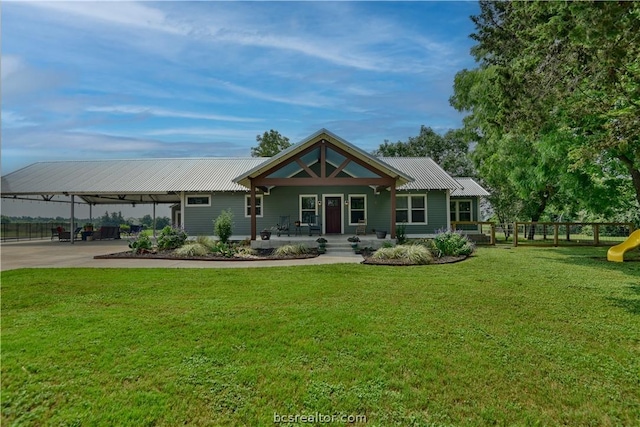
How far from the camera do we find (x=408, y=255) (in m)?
10.7

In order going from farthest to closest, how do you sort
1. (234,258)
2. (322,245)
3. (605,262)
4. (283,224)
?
(283,224)
(322,245)
(234,258)
(605,262)

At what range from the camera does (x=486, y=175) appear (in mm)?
18547

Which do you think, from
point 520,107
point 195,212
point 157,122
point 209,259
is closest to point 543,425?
point 520,107

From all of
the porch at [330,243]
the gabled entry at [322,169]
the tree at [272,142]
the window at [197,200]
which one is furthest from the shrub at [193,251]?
the tree at [272,142]

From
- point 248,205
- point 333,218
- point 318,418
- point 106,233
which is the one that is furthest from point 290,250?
point 106,233

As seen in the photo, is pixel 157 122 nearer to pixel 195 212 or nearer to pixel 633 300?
pixel 195 212

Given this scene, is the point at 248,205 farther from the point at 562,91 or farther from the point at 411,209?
the point at 562,91

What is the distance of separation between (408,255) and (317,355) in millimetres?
7643

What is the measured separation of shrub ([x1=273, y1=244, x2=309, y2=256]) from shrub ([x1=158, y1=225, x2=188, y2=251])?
412cm

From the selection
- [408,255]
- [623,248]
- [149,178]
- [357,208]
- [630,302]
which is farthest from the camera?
[149,178]

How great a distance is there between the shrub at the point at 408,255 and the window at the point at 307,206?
6.65 metres

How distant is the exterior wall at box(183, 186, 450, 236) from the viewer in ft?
56.9

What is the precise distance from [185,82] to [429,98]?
16.7 meters

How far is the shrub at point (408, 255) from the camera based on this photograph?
1043 centimetres
